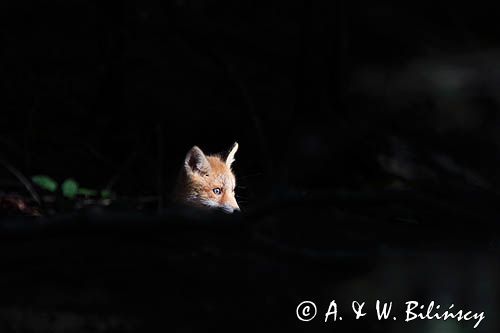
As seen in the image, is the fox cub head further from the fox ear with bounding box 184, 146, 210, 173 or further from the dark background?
the dark background

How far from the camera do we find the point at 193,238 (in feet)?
13.0

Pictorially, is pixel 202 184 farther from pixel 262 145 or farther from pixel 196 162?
pixel 262 145

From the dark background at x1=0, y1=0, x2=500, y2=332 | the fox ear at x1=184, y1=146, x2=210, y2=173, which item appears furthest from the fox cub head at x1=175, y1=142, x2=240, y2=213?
the dark background at x1=0, y1=0, x2=500, y2=332

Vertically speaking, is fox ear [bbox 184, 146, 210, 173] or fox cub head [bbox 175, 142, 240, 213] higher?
fox ear [bbox 184, 146, 210, 173]

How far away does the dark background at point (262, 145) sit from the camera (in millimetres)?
3592

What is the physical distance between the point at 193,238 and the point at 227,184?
2.47m

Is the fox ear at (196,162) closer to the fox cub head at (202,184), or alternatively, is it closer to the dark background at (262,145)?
the fox cub head at (202,184)

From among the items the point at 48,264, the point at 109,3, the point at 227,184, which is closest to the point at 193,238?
the point at 48,264

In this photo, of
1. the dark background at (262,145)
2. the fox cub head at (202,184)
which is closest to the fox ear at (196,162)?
the fox cub head at (202,184)

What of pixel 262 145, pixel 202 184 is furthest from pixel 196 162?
Answer: pixel 262 145

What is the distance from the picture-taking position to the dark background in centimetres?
359

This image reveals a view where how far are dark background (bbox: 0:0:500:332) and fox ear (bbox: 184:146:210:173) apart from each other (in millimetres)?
409

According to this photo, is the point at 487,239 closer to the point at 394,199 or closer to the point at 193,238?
the point at 394,199

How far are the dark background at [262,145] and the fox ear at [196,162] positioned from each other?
0.41 metres
